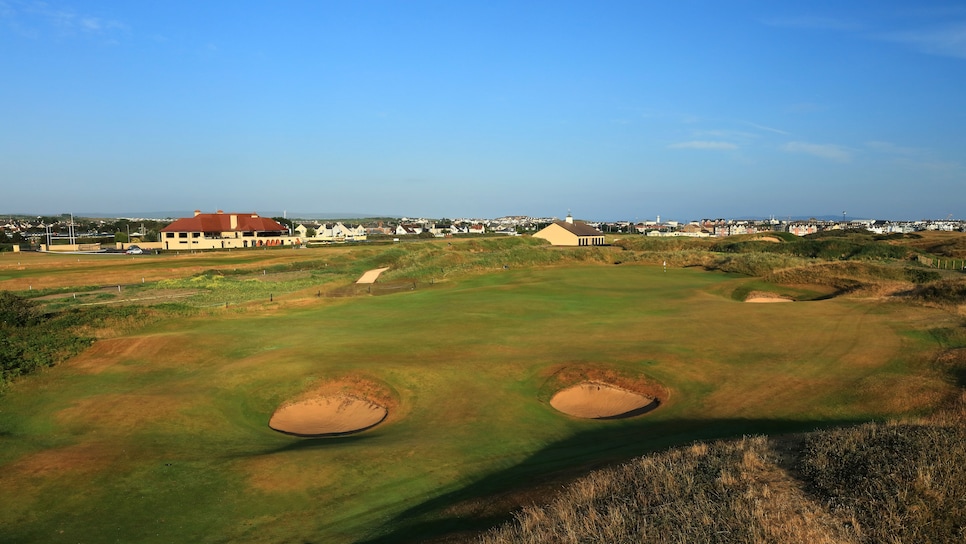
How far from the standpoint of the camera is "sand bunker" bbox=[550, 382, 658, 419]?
19984mm

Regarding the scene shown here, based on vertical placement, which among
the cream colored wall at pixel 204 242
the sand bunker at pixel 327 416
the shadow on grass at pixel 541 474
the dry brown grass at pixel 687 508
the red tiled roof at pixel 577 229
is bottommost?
the sand bunker at pixel 327 416

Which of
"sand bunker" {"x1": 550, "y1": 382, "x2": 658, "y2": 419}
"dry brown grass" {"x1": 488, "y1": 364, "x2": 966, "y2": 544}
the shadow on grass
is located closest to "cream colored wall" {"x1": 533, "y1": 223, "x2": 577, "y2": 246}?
"sand bunker" {"x1": 550, "y1": 382, "x2": 658, "y2": 419}

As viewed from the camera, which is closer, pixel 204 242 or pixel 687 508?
pixel 687 508

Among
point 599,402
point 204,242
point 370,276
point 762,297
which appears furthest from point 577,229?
point 599,402

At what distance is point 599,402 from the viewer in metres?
20.8

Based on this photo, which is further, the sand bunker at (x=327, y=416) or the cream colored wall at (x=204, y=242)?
the cream colored wall at (x=204, y=242)

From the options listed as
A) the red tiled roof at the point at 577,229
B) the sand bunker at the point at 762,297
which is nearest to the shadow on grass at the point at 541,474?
the sand bunker at the point at 762,297

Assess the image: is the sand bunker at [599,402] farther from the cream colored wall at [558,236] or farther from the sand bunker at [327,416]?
the cream colored wall at [558,236]

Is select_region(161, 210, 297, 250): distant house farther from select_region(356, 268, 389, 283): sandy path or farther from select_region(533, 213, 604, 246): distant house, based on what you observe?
select_region(533, 213, 604, 246): distant house

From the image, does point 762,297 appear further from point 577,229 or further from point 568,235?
point 577,229

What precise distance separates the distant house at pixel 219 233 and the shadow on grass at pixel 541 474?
113 metres

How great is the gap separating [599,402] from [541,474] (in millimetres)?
8076

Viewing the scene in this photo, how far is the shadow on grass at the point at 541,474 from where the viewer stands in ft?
35.2

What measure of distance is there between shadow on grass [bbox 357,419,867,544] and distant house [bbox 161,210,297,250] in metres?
113
